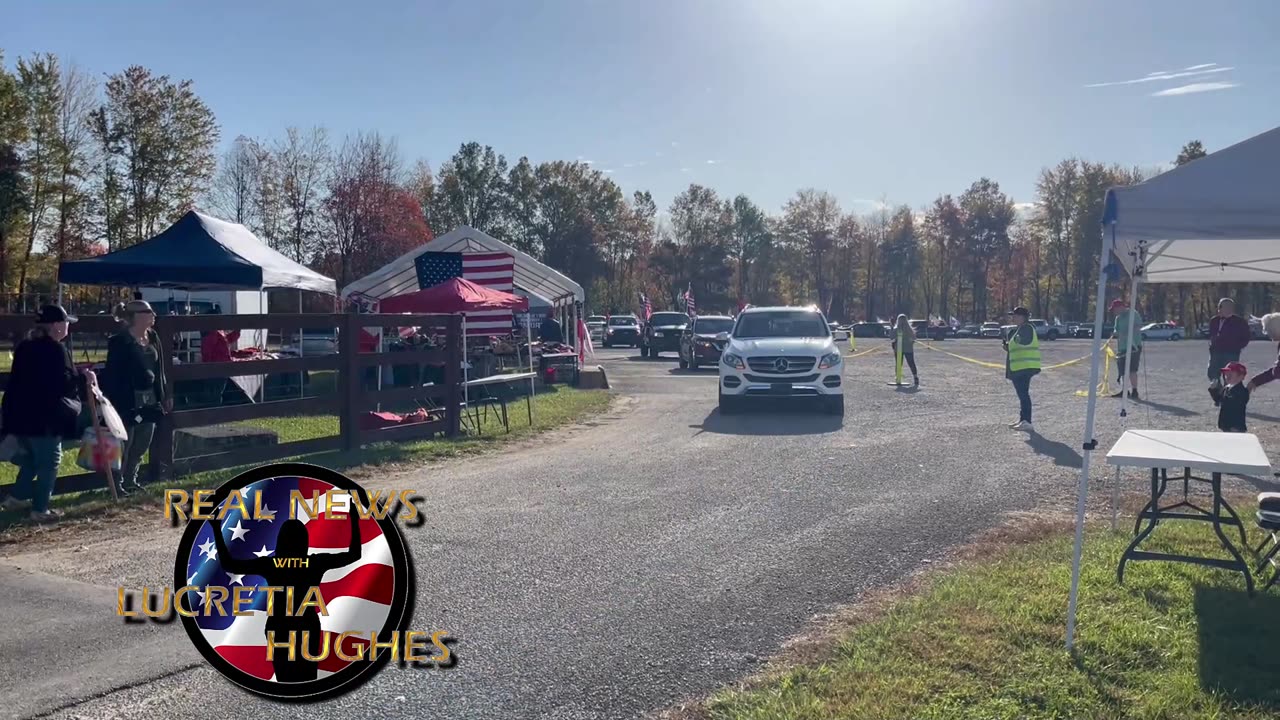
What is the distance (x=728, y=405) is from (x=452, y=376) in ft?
16.1

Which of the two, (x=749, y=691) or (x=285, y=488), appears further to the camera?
(x=285, y=488)

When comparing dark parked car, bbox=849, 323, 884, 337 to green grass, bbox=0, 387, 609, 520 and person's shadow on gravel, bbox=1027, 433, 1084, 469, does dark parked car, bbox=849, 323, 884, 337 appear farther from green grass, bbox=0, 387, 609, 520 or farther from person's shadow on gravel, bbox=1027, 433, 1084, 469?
person's shadow on gravel, bbox=1027, 433, 1084, 469

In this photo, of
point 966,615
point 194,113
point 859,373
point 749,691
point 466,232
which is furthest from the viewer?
point 194,113

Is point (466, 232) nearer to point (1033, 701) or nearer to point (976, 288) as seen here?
point (1033, 701)

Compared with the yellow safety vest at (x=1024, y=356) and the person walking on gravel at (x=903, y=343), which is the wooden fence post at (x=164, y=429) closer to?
the yellow safety vest at (x=1024, y=356)

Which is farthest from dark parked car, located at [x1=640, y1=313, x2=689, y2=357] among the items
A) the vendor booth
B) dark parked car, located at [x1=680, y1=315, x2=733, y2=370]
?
the vendor booth

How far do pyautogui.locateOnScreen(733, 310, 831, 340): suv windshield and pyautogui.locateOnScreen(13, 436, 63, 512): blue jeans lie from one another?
10711mm

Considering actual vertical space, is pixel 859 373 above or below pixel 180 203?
below

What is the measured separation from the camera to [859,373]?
26.4 metres

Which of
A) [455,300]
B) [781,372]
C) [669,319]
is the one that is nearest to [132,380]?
[455,300]

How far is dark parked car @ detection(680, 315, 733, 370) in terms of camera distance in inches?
1093

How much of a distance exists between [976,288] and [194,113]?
208 feet

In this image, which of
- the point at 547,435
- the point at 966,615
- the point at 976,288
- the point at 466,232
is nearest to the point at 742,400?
the point at 547,435

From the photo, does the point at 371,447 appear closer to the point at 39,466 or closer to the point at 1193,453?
the point at 39,466
